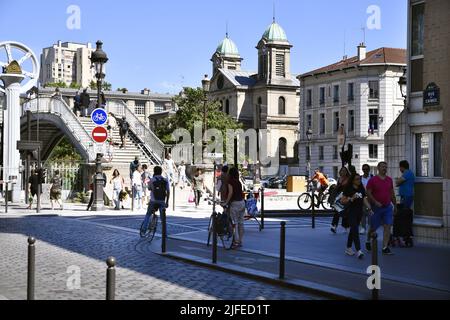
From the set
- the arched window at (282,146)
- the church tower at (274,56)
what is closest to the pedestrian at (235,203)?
the arched window at (282,146)

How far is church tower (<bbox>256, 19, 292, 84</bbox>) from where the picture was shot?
114312 mm

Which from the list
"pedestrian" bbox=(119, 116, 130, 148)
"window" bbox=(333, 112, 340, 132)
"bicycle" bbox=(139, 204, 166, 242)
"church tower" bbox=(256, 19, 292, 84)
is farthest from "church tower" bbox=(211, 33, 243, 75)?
"bicycle" bbox=(139, 204, 166, 242)

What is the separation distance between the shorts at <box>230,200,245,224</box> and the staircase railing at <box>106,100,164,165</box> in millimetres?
26208

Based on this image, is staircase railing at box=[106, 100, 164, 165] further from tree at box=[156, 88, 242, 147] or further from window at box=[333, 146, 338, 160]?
window at box=[333, 146, 338, 160]

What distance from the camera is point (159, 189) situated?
18188mm

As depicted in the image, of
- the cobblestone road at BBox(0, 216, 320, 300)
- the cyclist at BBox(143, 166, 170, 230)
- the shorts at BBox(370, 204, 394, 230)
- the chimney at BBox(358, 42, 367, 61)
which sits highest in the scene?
the chimney at BBox(358, 42, 367, 61)

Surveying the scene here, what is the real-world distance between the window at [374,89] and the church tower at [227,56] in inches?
1784

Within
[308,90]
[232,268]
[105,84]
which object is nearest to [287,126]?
[308,90]

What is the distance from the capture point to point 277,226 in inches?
876

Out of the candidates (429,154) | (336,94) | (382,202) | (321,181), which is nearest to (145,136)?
(321,181)

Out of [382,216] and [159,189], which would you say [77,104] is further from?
[382,216]

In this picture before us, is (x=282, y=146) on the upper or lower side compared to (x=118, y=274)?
upper

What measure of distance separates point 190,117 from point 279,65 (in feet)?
126
